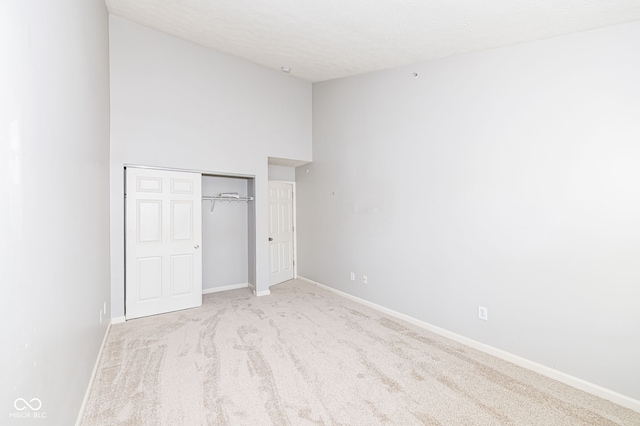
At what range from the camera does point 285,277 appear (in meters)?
5.88

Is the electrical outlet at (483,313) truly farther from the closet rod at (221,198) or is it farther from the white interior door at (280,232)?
the closet rod at (221,198)

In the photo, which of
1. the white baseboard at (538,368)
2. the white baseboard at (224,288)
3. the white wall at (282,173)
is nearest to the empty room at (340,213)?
the white baseboard at (538,368)

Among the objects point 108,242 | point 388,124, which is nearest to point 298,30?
point 388,124

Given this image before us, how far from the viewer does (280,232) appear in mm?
5824

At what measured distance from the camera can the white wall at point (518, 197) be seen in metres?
2.24

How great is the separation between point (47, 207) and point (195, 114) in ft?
10.6

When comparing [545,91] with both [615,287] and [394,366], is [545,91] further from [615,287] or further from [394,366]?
[394,366]

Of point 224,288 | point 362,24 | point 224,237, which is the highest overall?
point 362,24

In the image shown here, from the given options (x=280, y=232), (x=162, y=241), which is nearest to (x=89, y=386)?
(x=162, y=241)

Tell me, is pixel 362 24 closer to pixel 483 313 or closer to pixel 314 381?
pixel 483 313

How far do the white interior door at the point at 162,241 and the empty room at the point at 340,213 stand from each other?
3cm

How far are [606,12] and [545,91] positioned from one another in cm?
60

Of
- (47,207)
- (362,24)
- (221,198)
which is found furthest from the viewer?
(221,198)

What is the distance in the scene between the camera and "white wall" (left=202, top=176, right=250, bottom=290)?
5.01m
